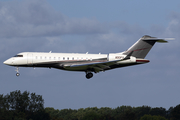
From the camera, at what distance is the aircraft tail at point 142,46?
2194 inches

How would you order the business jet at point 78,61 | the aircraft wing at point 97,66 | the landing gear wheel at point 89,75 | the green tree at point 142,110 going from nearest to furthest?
the aircraft wing at point 97,66 → the business jet at point 78,61 → the landing gear wheel at point 89,75 → the green tree at point 142,110

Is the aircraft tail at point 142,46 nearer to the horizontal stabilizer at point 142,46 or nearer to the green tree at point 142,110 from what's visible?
the horizontal stabilizer at point 142,46

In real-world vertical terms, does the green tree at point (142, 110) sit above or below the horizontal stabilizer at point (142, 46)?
below

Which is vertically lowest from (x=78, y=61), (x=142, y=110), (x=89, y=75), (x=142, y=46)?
(x=142, y=110)

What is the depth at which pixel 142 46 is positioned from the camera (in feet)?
184

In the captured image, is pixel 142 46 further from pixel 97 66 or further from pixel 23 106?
pixel 23 106

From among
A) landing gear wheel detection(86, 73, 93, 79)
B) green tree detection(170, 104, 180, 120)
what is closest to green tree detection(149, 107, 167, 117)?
green tree detection(170, 104, 180, 120)

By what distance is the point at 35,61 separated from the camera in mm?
52250

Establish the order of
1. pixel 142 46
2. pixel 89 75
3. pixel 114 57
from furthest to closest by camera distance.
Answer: pixel 142 46, pixel 89 75, pixel 114 57

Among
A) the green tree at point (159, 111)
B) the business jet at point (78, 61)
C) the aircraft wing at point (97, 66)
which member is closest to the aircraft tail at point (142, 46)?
the business jet at point (78, 61)

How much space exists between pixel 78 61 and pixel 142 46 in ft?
34.8

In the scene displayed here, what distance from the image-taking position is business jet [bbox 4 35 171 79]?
5241 cm

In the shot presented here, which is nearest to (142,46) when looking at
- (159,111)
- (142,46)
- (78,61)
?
(142,46)

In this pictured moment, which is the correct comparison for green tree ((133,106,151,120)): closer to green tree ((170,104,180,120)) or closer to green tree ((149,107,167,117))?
green tree ((149,107,167,117))
